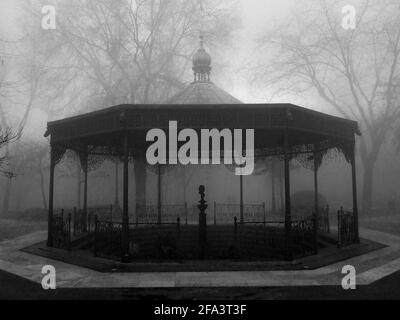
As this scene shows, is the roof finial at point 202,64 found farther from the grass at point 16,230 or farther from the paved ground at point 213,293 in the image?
the paved ground at point 213,293

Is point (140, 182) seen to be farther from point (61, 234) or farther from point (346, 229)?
point (346, 229)

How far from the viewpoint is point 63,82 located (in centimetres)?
2908

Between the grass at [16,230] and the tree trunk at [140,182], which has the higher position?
the tree trunk at [140,182]

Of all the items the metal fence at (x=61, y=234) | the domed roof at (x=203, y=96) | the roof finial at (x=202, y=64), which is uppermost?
the roof finial at (x=202, y=64)

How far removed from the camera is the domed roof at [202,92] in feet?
58.4

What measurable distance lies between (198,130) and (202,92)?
464cm

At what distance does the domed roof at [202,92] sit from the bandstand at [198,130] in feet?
0.16

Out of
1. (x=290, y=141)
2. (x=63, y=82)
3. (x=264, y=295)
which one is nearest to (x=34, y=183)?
(x=63, y=82)

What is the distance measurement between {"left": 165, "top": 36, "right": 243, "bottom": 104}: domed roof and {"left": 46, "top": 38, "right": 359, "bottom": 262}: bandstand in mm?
49

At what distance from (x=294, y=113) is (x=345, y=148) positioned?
12.6 feet

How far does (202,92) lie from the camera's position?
59.6 ft

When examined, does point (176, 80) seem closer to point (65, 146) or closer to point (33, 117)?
point (65, 146)

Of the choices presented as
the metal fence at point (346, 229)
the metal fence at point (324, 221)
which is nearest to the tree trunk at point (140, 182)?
the metal fence at point (324, 221)

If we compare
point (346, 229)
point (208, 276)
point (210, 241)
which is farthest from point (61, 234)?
point (346, 229)
